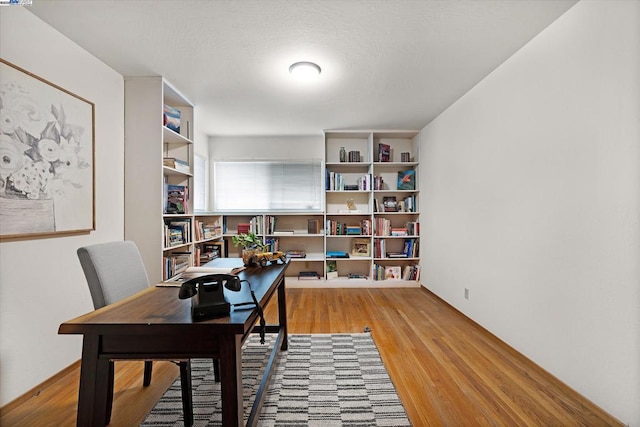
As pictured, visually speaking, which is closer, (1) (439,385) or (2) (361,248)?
(1) (439,385)

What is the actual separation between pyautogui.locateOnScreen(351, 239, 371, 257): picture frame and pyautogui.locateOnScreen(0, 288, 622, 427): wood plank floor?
5.54ft

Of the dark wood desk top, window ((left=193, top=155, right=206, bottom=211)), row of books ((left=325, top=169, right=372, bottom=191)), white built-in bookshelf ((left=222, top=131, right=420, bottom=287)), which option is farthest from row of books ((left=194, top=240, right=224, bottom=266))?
the dark wood desk top

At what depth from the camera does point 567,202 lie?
1911 mm

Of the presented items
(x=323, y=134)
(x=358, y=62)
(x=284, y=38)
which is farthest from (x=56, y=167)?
(x=323, y=134)

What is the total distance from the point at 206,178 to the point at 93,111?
264 centimetres

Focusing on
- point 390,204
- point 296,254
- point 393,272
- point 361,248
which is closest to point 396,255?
point 393,272

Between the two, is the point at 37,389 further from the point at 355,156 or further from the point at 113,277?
the point at 355,156

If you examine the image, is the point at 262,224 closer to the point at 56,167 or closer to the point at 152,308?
the point at 56,167

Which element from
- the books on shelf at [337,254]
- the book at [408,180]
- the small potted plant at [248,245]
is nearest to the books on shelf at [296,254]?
the books on shelf at [337,254]

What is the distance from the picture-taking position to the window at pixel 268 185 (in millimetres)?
5094

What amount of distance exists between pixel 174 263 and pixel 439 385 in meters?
2.61

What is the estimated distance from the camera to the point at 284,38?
222cm

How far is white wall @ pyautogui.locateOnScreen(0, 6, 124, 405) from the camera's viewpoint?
1.80 metres

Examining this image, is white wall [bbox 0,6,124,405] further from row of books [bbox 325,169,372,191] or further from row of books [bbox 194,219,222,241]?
row of books [bbox 325,169,372,191]
